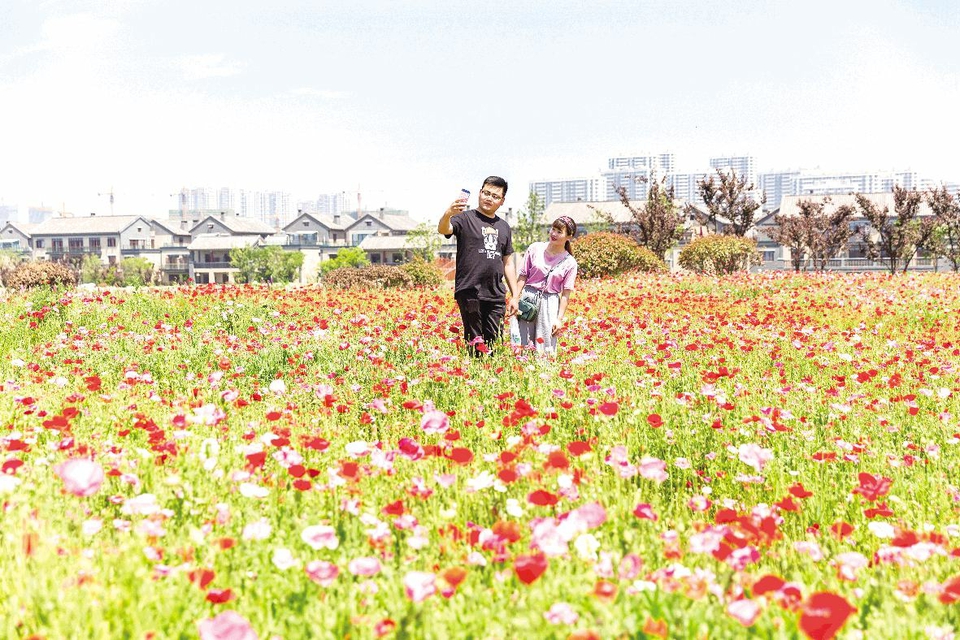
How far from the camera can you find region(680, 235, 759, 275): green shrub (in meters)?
27.3

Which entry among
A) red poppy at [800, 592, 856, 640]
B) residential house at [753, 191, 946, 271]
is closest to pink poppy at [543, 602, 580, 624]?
red poppy at [800, 592, 856, 640]

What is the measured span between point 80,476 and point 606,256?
2271 cm

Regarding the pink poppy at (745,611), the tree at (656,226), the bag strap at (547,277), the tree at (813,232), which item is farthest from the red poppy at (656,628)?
the tree at (813,232)

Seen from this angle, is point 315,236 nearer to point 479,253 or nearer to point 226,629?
point 479,253

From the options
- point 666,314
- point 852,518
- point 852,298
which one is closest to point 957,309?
point 852,298

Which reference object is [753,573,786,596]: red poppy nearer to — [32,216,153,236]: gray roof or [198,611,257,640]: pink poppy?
[198,611,257,640]: pink poppy

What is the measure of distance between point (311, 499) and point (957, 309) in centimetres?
1284

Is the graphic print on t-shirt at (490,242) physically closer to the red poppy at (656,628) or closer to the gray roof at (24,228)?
the red poppy at (656,628)

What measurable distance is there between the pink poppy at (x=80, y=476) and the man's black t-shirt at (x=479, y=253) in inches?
173

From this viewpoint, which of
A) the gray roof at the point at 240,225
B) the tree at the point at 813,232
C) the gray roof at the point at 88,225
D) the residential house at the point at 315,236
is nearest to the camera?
the tree at the point at 813,232

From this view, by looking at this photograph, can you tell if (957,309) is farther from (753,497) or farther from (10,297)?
(10,297)

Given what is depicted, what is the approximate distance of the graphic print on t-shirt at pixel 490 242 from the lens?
21.6ft

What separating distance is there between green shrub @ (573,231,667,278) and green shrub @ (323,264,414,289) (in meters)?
5.38

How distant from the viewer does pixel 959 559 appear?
114 inches
